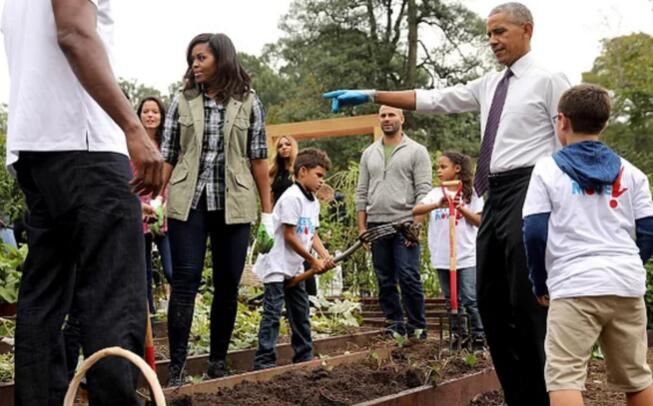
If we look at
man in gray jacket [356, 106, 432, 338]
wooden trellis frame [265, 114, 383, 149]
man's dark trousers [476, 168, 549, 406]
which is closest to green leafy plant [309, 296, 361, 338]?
man in gray jacket [356, 106, 432, 338]

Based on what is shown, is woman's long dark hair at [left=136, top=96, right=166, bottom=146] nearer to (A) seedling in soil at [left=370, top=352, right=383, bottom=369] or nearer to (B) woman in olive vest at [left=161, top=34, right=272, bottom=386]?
(B) woman in olive vest at [left=161, top=34, right=272, bottom=386]

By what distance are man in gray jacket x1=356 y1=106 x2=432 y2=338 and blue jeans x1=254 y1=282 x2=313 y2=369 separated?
1149mm

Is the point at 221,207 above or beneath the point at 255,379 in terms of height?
above

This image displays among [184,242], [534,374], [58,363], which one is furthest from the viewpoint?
[184,242]

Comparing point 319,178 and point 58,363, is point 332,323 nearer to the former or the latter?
point 319,178

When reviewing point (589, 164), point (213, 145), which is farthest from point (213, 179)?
point (589, 164)

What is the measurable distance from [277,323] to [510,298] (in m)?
1.91

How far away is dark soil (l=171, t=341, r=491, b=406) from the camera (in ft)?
14.1

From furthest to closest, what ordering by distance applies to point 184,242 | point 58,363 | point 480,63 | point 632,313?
point 480,63 < point 184,242 < point 632,313 < point 58,363

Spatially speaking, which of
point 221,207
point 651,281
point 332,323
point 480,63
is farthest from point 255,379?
point 480,63

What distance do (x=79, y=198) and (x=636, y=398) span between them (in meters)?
2.31

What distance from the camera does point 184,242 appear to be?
468cm

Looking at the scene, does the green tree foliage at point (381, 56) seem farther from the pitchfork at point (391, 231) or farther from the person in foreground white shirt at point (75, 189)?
the person in foreground white shirt at point (75, 189)

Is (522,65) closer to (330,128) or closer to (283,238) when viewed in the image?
(283,238)
